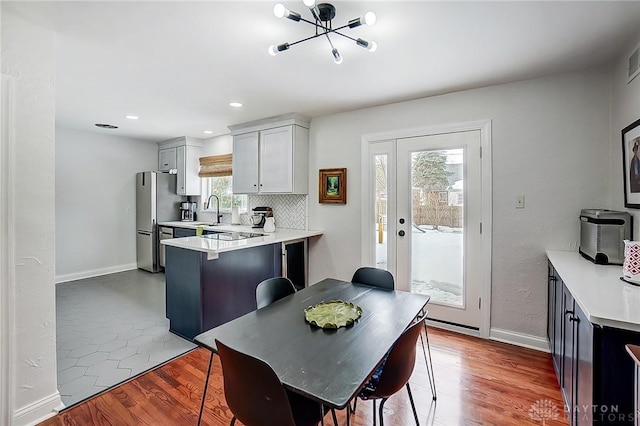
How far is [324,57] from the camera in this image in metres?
2.34

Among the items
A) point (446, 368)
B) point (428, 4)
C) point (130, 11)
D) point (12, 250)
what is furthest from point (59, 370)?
point (428, 4)

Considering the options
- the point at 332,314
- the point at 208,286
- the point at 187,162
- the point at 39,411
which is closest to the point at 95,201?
the point at 187,162

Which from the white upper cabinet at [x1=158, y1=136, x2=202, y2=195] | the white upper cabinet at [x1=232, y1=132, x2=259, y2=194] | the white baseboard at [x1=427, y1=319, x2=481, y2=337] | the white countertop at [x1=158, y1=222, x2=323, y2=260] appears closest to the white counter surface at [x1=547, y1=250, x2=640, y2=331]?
the white baseboard at [x1=427, y1=319, x2=481, y2=337]

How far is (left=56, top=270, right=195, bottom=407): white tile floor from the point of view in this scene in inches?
89.0

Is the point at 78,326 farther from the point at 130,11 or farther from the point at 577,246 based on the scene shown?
the point at 577,246

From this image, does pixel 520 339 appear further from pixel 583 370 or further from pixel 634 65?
pixel 634 65

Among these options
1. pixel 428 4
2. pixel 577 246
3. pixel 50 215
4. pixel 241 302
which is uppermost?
pixel 428 4

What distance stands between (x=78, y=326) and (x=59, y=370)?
92cm

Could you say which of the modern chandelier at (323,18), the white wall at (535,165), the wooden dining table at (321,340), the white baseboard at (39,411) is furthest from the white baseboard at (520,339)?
the white baseboard at (39,411)

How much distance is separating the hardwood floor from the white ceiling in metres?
2.38

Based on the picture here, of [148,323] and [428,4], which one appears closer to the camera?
[428,4]

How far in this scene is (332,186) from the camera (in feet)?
12.6

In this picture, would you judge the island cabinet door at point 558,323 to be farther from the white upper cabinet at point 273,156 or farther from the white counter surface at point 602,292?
the white upper cabinet at point 273,156

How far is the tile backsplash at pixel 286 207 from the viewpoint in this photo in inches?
164
